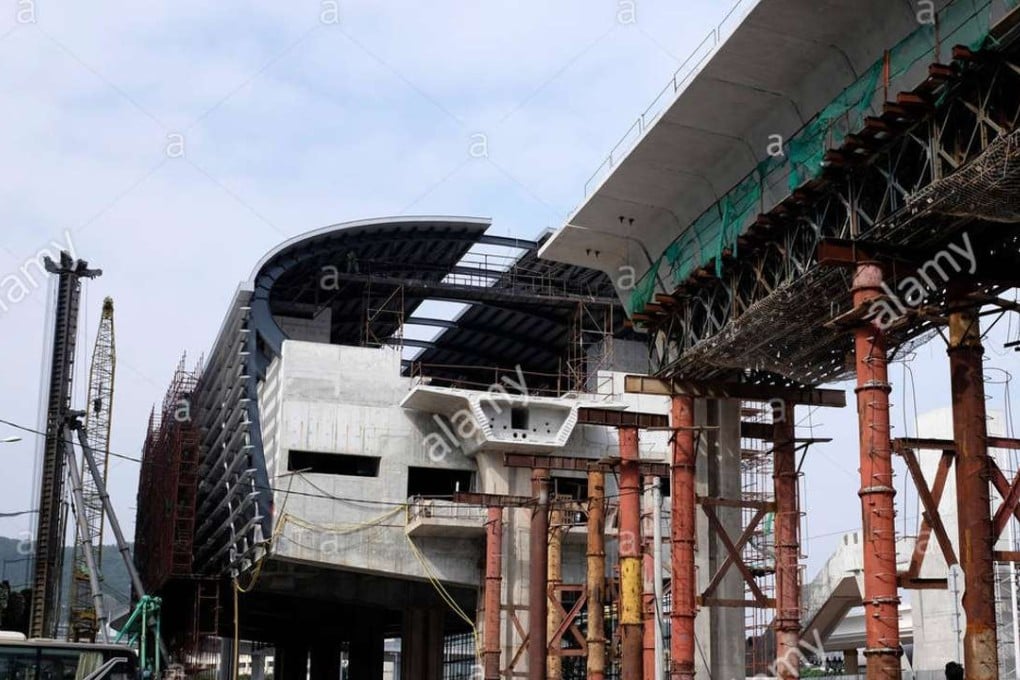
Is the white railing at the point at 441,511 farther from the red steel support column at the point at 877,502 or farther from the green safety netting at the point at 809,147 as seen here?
the red steel support column at the point at 877,502

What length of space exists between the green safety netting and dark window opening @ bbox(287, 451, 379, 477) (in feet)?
77.8

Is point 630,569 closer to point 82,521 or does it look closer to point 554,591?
point 554,591

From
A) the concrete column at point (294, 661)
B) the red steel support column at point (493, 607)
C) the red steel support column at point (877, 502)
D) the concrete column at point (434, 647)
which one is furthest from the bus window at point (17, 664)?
the concrete column at point (294, 661)

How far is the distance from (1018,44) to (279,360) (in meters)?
43.4

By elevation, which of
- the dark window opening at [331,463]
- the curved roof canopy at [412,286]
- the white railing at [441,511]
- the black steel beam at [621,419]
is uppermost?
the curved roof canopy at [412,286]

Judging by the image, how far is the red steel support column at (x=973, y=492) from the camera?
24.4 m

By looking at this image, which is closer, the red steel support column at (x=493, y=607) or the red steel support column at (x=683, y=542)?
the red steel support column at (x=683, y=542)

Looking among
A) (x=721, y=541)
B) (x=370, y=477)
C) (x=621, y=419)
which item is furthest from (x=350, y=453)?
(x=721, y=541)

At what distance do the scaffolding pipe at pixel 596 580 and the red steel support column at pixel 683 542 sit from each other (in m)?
4.99

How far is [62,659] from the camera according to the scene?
2291cm

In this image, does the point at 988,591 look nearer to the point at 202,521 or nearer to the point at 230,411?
the point at 230,411

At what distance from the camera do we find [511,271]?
232ft

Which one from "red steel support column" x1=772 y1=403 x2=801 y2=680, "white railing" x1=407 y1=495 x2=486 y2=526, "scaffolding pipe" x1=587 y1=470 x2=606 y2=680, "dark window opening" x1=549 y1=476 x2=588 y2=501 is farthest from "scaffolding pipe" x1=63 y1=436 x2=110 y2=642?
"red steel support column" x1=772 y1=403 x2=801 y2=680

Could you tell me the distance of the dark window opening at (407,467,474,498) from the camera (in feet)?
214
